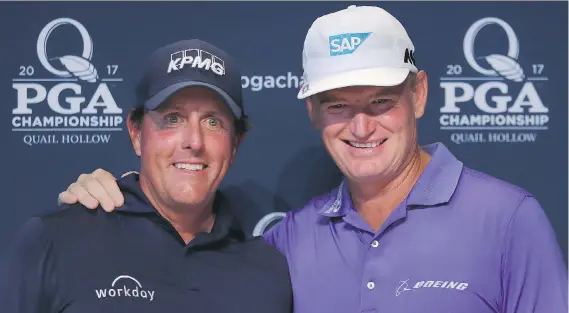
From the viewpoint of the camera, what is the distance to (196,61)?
176 cm

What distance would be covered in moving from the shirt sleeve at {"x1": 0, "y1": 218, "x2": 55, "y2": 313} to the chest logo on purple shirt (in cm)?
82

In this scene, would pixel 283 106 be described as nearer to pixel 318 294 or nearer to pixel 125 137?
pixel 125 137

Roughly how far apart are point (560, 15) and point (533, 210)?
3.37ft

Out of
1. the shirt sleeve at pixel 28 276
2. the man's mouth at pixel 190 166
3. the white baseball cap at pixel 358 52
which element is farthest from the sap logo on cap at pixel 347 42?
the shirt sleeve at pixel 28 276

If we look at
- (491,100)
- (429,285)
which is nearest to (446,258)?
(429,285)

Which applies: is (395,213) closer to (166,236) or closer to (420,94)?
(420,94)

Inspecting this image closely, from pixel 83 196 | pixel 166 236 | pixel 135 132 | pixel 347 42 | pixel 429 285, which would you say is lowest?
pixel 429 285

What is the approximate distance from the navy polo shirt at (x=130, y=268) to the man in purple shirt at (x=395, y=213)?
0.07 m

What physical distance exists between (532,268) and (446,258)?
195 mm

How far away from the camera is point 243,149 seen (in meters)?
2.38

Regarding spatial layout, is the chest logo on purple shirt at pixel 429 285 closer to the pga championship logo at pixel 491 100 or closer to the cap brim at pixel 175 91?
the cap brim at pixel 175 91

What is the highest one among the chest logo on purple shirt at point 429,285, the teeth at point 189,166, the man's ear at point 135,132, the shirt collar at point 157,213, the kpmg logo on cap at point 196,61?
the kpmg logo on cap at point 196,61

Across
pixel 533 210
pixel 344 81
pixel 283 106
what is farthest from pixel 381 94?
pixel 283 106

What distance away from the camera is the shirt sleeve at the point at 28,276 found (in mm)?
1592
